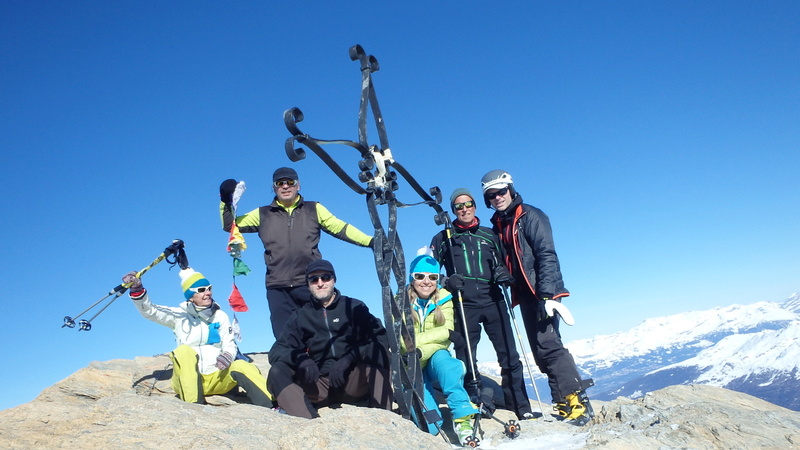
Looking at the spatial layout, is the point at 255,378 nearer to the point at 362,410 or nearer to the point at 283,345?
the point at 283,345

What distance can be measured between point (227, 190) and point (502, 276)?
144 inches

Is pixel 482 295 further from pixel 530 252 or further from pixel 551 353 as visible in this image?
pixel 551 353

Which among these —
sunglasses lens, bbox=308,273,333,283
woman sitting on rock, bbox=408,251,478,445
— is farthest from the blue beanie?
sunglasses lens, bbox=308,273,333,283

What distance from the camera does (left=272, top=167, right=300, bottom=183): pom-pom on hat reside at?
22.2ft

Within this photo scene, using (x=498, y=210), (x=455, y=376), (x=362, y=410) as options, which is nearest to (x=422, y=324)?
(x=455, y=376)

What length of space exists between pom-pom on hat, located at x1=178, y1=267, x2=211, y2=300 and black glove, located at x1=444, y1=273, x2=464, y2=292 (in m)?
3.03

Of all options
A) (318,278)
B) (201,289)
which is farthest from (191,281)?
(318,278)

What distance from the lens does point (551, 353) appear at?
21.8 ft

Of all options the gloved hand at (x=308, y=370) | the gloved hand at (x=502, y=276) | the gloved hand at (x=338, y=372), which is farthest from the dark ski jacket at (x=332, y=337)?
the gloved hand at (x=502, y=276)

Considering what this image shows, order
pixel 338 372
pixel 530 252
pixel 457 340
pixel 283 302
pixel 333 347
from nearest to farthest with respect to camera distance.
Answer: pixel 338 372, pixel 333 347, pixel 283 302, pixel 457 340, pixel 530 252

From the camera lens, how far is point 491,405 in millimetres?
6637

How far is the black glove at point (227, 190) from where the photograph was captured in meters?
6.63

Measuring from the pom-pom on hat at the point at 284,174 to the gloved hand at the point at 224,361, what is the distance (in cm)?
221

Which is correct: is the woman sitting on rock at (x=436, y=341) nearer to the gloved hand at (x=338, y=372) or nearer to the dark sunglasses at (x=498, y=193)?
the gloved hand at (x=338, y=372)
